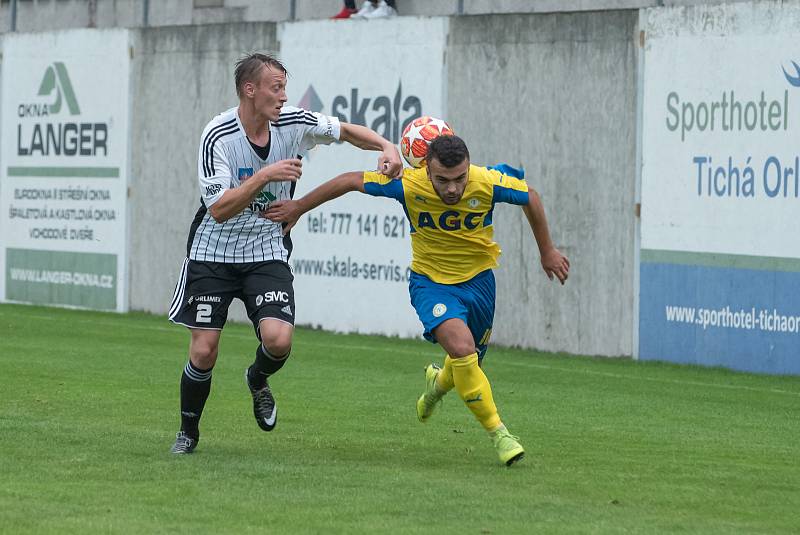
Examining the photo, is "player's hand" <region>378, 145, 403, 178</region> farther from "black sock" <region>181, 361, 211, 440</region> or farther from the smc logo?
"black sock" <region>181, 361, 211, 440</region>

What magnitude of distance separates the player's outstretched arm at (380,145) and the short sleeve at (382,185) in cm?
11

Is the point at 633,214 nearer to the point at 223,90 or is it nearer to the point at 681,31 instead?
the point at 681,31

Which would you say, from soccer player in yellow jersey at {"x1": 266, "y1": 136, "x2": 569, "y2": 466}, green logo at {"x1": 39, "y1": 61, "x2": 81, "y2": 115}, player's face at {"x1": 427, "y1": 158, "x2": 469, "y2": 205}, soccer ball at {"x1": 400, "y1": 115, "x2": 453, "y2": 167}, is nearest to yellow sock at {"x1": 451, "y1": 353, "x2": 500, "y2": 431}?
soccer player in yellow jersey at {"x1": 266, "y1": 136, "x2": 569, "y2": 466}

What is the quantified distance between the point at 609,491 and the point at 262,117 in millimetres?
2709

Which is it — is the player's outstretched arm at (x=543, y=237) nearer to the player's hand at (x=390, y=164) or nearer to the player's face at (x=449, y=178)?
the player's face at (x=449, y=178)

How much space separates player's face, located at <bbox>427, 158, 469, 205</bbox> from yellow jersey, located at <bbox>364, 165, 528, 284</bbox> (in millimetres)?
149

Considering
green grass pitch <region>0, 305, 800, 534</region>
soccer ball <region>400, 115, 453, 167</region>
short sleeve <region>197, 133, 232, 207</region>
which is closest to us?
green grass pitch <region>0, 305, 800, 534</region>

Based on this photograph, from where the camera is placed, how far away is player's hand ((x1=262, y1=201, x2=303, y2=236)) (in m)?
8.99

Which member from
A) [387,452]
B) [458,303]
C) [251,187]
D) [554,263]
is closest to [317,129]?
[251,187]

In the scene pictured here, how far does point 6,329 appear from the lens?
60.1 ft

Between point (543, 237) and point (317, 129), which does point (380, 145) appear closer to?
point (317, 129)

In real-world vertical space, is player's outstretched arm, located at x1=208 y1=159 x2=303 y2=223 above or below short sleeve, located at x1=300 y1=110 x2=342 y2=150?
below

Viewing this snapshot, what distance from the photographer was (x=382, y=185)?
30.5 ft

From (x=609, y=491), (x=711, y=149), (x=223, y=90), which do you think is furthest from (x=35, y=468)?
(x=223, y=90)
